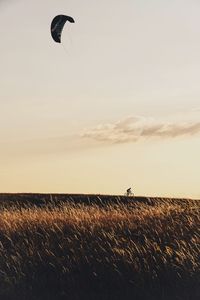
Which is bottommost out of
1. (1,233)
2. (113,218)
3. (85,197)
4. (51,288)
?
(51,288)

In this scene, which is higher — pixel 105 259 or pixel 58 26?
pixel 58 26

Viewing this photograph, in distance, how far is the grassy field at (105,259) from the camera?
8.43 m

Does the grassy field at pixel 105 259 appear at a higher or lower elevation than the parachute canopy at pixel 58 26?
lower

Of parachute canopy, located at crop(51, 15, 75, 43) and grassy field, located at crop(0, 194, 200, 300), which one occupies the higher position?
parachute canopy, located at crop(51, 15, 75, 43)

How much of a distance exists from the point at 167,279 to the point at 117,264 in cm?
86

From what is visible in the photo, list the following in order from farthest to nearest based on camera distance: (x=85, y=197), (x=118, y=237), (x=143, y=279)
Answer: (x=85, y=197) → (x=118, y=237) → (x=143, y=279)

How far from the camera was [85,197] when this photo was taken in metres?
21.2

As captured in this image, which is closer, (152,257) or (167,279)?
(167,279)

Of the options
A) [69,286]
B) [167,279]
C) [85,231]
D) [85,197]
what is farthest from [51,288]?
[85,197]

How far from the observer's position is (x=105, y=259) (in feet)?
30.6

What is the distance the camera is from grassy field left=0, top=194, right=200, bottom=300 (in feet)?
27.7

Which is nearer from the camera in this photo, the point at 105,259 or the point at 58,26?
the point at 105,259

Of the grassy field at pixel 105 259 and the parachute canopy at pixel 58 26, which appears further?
the parachute canopy at pixel 58 26

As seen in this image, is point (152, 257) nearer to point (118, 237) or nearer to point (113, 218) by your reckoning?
point (118, 237)
